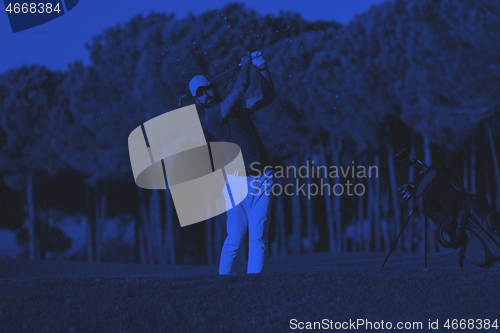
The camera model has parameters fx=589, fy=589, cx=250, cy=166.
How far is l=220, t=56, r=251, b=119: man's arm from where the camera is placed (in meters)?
4.45

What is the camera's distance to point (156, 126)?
12.1 metres

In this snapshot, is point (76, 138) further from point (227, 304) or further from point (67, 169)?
point (227, 304)

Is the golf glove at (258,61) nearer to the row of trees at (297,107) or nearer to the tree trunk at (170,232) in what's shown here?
the row of trees at (297,107)

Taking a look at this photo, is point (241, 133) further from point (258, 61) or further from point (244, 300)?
point (244, 300)

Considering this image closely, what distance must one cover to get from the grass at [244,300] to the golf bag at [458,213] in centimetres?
30

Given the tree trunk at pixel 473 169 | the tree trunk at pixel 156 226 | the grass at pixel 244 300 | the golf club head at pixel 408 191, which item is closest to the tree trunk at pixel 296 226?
the tree trunk at pixel 156 226

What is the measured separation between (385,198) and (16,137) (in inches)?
404

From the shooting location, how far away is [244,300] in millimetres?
3836

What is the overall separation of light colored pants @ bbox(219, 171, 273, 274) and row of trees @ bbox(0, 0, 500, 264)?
21.4 feet

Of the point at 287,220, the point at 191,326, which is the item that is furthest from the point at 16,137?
the point at 191,326

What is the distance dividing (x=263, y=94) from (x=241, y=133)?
0.37 metres

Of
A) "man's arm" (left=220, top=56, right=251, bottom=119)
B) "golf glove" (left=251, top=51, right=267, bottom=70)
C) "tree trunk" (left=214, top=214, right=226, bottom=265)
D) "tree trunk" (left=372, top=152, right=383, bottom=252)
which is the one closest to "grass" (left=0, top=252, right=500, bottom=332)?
"man's arm" (left=220, top=56, right=251, bottom=119)

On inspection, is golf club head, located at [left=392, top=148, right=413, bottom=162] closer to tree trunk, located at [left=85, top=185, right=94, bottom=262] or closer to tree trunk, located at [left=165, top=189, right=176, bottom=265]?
tree trunk, located at [left=165, top=189, right=176, bottom=265]

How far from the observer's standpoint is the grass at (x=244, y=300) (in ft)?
11.6
